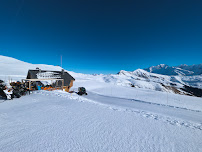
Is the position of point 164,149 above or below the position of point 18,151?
below

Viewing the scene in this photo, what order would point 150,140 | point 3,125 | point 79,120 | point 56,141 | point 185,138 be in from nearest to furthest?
point 56,141 < point 150,140 < point 185,138 < point 3,125 < point 79,120

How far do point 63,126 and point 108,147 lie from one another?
2121 millimetres

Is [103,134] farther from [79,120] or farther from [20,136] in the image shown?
[20,136]

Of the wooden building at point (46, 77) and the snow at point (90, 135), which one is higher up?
the wooden building at point (46, 77)

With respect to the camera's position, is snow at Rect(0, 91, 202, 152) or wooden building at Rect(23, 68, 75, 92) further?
wooden building at Rect(23, 68, 75, 92)

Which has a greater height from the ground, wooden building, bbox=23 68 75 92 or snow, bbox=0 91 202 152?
wooden building, bbox=23 68 75 92

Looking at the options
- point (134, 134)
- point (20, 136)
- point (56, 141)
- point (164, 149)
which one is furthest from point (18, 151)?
point (164, 149)

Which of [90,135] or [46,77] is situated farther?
[46,77]

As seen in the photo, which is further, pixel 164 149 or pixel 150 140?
pixel 150 140

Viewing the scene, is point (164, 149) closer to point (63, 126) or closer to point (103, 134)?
point (103, 134)

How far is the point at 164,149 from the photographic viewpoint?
2580mm

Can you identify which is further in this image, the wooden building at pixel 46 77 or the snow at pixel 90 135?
the wooden building at pixel 46 77

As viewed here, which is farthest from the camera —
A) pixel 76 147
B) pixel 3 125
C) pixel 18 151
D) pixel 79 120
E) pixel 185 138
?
pixel 79 120

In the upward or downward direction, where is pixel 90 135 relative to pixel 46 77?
downward
